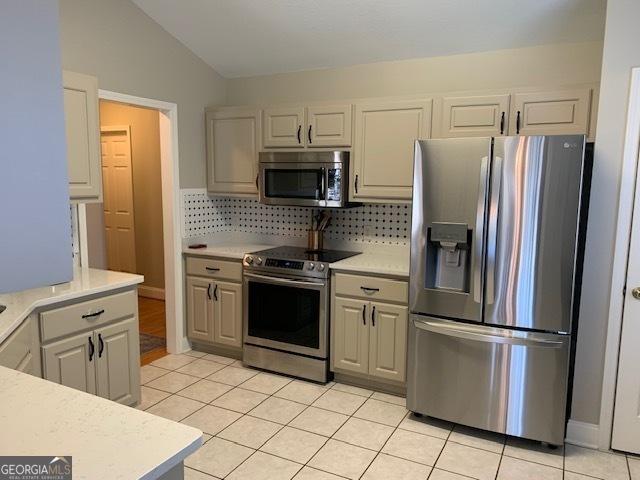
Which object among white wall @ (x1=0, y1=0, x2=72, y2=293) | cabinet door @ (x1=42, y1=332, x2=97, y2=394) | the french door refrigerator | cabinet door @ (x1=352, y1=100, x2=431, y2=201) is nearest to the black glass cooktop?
cabinet door @ (x1=352, y1=100, x2=431, y2=201)

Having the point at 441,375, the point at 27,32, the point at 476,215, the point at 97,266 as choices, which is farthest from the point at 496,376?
the point at 97,266

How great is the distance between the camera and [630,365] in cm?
257

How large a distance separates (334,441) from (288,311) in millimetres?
1078

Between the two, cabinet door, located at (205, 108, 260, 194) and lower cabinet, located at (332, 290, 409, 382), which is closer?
lower cabinet, located at (332, 290, 409, 382)

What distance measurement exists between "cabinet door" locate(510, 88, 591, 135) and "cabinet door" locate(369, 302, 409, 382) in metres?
1.38

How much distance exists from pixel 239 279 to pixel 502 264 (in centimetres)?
200

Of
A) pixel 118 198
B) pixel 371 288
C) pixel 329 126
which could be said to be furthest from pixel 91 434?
pixel 118 198

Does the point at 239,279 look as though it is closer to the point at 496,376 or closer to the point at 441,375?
the point at 441,375

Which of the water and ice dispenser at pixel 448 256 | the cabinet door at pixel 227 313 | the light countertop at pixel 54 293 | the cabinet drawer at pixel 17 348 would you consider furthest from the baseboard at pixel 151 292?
the water and ice dispenser at pixel 448 256

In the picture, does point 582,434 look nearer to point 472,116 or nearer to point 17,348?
point 472,116

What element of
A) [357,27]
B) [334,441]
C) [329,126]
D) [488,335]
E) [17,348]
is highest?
[357,27]

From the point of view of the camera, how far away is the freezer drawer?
101 inches

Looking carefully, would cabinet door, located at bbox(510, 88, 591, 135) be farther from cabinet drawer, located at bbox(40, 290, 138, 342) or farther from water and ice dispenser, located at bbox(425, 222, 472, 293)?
cabinet drawer, located at bbox(40, 290, 138, 342)

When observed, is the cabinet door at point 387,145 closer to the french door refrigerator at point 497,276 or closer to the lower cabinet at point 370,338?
the french door refrigerator at point 497,276
